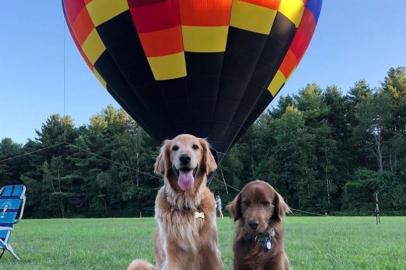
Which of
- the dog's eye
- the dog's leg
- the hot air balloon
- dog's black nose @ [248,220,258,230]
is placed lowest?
the dog's leg

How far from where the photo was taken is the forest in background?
5002 cm

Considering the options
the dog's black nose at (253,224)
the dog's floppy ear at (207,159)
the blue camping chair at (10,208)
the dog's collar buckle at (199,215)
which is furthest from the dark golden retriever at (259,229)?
the blue camping chair at (10,208)

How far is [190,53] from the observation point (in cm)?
1082

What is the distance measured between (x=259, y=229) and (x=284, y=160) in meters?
48.2

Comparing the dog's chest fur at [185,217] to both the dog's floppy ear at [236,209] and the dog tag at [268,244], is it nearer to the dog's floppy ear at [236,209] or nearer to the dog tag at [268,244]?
the dog's floppy ear at [236,209]

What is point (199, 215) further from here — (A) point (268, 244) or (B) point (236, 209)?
(A) point (268, 244)

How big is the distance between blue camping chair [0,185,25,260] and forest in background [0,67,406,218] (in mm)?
37748

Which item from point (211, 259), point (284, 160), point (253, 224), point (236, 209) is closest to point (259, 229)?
point (253, 224)

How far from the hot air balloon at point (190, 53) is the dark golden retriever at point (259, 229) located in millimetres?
6288

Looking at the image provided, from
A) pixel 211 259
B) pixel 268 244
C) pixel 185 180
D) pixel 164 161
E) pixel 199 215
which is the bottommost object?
pixel 211 259

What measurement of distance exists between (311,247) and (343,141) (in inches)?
1893

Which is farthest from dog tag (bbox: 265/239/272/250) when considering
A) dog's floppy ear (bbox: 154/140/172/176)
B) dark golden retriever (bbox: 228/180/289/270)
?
dog's floppy ear (bbox: 154/140/172/176)

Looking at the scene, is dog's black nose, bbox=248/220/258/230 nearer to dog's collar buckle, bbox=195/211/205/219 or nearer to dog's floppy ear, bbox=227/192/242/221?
dog's floppy ear, bbox=227/192/242/221

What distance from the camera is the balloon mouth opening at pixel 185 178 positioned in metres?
5.05
